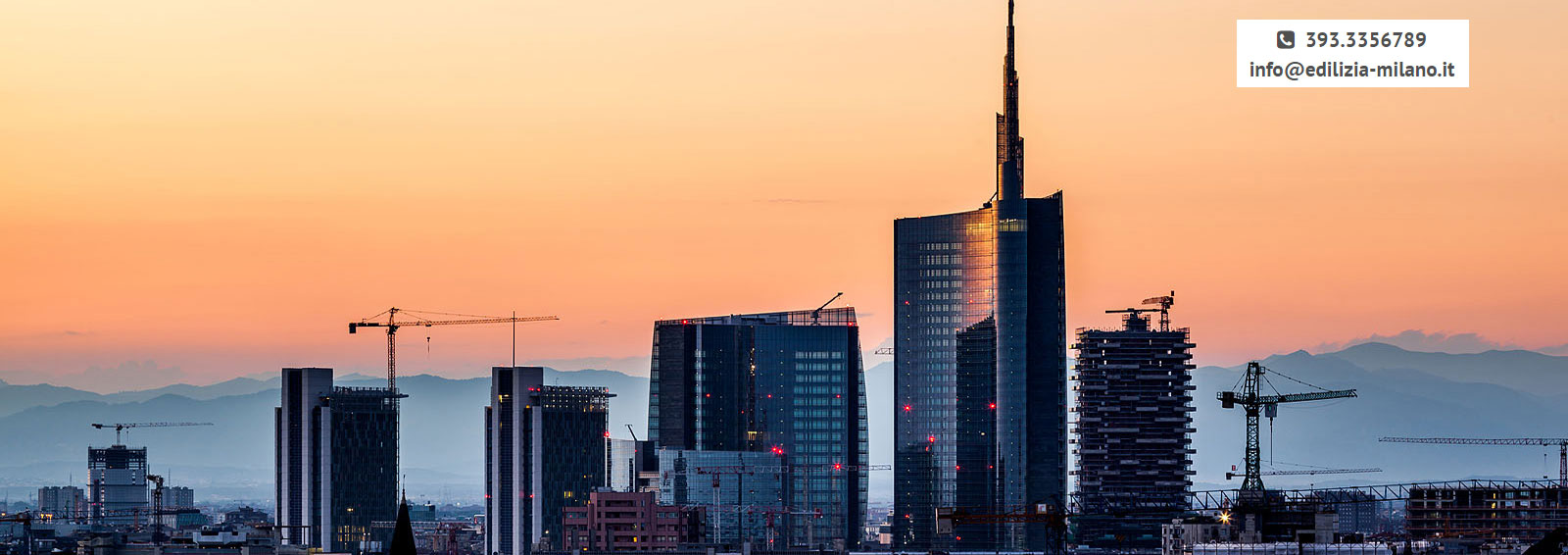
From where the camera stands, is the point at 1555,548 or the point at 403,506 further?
the point at 1555,548

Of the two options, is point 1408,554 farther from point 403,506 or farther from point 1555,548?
point 403,506

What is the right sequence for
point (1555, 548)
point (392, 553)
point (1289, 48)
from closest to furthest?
1. point (392, 553)
2. point (1289, 48)
3. point (1555, 548)

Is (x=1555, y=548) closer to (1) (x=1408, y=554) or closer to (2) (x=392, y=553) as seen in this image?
(1) (x=1408, y=554)

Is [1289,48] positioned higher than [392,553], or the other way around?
[1289,48]

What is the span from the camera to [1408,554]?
173625 mm

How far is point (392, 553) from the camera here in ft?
354

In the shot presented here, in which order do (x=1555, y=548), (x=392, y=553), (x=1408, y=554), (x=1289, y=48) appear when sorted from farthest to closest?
(x=1408, y=554), (x=1555, y=548), (x=1289, y=48), (x=392, y=553)

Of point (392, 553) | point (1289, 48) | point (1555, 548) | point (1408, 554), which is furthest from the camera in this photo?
point (1408, 554)

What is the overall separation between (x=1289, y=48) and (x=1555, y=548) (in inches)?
1207

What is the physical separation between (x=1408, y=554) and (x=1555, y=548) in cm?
4652

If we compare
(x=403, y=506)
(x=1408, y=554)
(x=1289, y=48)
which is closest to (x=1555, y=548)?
(x=1289, y=48)

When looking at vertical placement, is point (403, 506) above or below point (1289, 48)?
below

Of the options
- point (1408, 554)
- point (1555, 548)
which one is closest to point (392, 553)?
point (1555, 548)

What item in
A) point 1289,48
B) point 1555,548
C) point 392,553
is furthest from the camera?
point 1555,548
